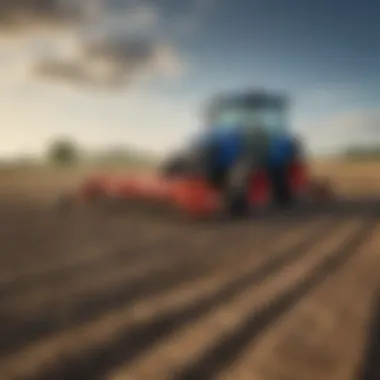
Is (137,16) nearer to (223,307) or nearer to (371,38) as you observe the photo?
(371,38)

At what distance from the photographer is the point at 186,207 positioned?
2109mm

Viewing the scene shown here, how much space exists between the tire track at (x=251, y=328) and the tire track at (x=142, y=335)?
0.35 ft

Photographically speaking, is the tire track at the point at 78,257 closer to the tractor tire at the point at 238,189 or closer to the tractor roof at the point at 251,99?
the tractor tire at the point at 238,189

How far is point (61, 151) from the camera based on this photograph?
1.45 m

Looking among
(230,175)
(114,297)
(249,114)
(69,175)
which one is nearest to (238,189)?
(230,175)

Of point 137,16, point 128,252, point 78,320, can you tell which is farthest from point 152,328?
point 137,16

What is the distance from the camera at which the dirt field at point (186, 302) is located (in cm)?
91

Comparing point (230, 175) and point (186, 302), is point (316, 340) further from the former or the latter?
point (230, 175)

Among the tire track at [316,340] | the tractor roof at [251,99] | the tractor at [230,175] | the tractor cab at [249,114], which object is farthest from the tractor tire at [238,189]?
the tire track at [316,340]

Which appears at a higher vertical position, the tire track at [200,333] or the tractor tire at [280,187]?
the tractor tire at [280,187]

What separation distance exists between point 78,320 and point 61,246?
2.28 feet


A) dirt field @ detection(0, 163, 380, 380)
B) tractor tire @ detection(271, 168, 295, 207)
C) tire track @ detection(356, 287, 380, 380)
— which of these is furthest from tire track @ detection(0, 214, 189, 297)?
tire track @ detection(356, 287, 380, 380)

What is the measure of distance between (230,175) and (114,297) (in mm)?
1038

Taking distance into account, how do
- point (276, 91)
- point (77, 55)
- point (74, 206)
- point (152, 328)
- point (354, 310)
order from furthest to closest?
1. point (74, 206)
2. point (276, 91)
3. point (77, 55)
4. point (354, 310)
5. point (152, 328)
